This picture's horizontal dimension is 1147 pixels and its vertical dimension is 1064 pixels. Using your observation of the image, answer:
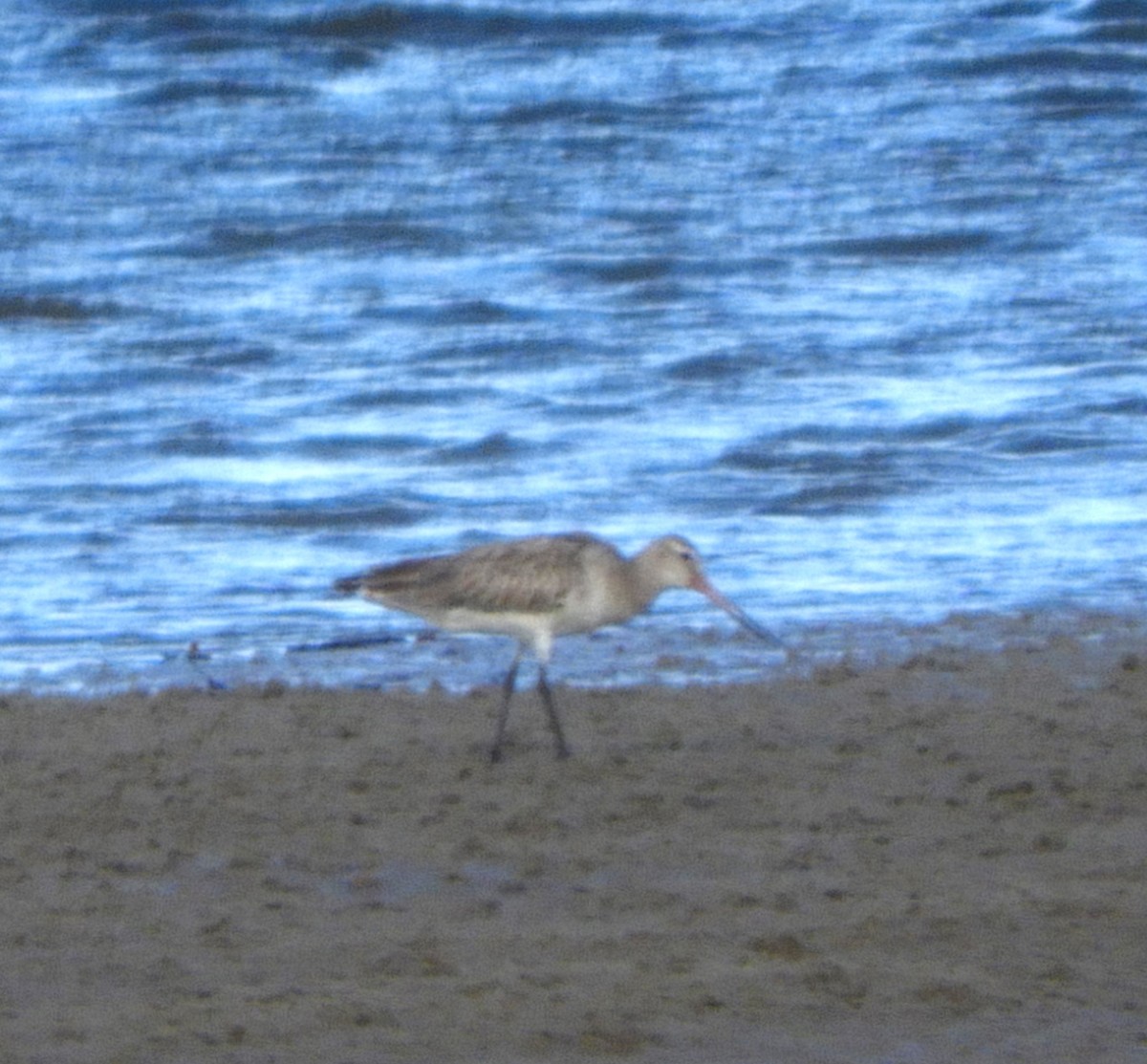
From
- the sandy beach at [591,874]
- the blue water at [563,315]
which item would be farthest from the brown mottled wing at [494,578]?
the blue water at [563,315]

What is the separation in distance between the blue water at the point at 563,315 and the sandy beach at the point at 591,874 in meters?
1.00

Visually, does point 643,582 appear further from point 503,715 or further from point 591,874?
point 591,874

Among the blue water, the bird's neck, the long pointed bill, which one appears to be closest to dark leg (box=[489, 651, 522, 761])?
the bird's neck

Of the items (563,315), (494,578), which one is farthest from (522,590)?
(563,315)

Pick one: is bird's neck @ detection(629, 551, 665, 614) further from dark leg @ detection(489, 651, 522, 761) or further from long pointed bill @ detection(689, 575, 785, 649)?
dark leg @ detection(489, 651, 522, 761)

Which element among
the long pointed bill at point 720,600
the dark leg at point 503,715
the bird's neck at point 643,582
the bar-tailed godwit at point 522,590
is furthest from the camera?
the long pointed bill at point 720,600

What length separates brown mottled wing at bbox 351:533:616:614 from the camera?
667 centimetres

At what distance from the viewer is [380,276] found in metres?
16.2

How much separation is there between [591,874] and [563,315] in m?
9.95

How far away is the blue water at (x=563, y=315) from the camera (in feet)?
30.0

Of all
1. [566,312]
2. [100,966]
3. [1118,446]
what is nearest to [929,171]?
[566,312]

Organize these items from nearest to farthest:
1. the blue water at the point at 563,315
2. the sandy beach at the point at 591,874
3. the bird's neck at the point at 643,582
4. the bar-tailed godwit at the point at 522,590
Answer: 1. the sandy beach at the point at 591,874
2. the bar-tailed godwit at the point at 522,590
3. the bird's neck at the point at 643,582
4. the blue water at the point at 563,315

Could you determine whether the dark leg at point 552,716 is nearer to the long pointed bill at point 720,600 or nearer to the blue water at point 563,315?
the long pointed bill at point 720,600

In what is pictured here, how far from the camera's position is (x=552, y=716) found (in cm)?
641
